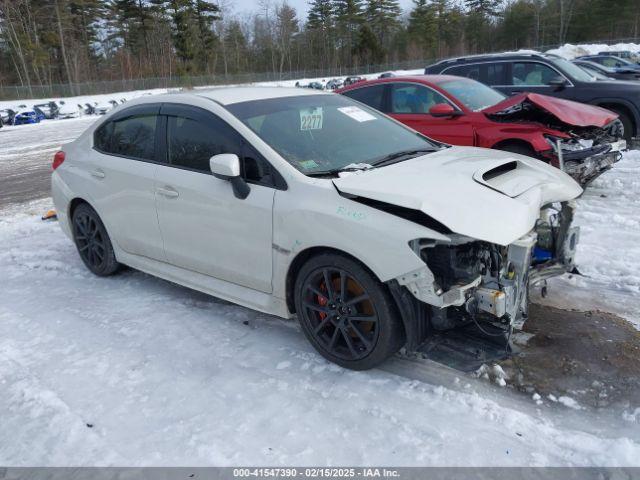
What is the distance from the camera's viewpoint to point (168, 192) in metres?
4.10

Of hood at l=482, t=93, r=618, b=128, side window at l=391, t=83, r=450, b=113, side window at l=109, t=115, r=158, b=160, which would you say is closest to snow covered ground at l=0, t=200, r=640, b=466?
side window at l=109, t=115, r=158, b=160

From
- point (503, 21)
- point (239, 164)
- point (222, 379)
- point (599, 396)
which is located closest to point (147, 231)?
point (239, 164)

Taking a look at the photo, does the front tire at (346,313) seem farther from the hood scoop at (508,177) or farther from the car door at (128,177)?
the car door at (128,177)

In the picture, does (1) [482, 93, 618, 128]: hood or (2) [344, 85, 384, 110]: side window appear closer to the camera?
(1) [482, 93, 618, 128]: hood

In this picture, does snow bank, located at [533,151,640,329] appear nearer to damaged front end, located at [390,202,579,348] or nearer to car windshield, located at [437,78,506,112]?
damaged front end, located at [390,202,579,348]

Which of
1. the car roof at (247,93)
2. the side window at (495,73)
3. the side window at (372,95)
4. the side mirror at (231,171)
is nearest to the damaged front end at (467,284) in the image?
the side mirror at (231,171)

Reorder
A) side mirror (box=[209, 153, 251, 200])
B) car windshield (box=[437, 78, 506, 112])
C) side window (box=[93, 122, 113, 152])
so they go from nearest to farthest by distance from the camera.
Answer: side mirror (box=[209, 153, 251, 200]) → side window (box=[93, 122, 113, 152]) → car windshield (box=[437, 78, 506, 112])

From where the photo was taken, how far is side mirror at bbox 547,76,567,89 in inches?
375

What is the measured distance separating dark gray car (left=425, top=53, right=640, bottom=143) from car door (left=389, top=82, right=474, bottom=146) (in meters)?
3.42

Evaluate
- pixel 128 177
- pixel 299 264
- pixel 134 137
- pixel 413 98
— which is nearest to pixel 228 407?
pixel 299 264

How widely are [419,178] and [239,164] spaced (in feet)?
3.99

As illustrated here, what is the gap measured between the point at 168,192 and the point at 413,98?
473 centimetres

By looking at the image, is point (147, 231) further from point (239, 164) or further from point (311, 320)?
point (311, 320)

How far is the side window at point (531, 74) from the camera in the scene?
9.73m
